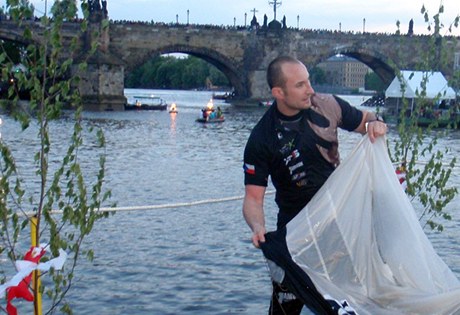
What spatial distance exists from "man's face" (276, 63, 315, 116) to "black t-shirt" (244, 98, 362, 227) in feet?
0.38

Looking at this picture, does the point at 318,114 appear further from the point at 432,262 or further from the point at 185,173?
the point at 185,173

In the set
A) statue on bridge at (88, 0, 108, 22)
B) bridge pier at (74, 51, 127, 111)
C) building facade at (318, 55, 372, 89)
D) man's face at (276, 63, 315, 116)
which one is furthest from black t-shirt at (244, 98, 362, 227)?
building facade at (318, 55, 372, 89)

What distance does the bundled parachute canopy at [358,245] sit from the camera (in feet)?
13.8

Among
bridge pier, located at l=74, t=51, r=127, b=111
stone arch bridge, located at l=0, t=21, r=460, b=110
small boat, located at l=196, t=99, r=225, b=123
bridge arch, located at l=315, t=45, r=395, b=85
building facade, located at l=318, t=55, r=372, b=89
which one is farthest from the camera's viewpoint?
building facade, located at l=318, t=55, r=372, b=89

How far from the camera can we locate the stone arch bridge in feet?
185

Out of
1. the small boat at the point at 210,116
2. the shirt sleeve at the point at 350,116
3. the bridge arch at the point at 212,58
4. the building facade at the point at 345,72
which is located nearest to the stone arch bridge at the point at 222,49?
the bridge arch at the point at 212,58

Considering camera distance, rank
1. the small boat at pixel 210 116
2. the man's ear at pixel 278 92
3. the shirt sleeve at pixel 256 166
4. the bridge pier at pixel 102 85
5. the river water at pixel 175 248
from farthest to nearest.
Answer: the bridge pier at pixel 102 85
the small boat at pixel 210 116
the river water at pixel 175 248
the shirt sleeve at pixel 256 166
the man's ear at pixel 278 92

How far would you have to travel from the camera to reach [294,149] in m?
4.38

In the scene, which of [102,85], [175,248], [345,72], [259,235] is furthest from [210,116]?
[345,72]

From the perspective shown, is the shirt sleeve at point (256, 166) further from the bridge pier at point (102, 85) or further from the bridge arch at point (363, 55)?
the bridge arch at point (363, 55)

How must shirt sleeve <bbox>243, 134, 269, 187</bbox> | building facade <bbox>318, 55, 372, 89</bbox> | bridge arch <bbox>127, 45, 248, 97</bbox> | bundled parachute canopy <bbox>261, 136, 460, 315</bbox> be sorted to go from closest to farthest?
bundled parachute canopy <bbox>261, 136, 460, 315</bbox> < shirt sleeve <bbox>243, 134, 269, 187</bbox> < bridge arch <bbox>127, 45, 248, 97</bbox> < building facade <bbox>318, 55, 372, 89</bbox>

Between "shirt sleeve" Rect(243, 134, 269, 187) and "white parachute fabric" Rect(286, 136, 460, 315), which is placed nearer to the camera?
"white parachute fabric" Rect(286, 136, 460, 315)

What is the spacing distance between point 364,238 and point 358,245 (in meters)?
0.05

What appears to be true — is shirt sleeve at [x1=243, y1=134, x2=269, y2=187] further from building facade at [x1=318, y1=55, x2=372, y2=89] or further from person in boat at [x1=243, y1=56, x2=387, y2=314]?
building facade at [x1=318, y1=55, x2=372, y2=89]
